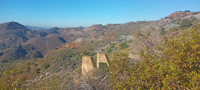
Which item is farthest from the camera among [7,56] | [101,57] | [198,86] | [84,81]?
[7,56]

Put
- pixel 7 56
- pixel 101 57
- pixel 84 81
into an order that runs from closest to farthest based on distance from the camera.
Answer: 1. pixel 84 81
2. pixel 101 57
3. pixel 7 56

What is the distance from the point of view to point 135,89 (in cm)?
322

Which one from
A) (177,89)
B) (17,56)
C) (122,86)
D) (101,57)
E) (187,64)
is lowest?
(17,56)

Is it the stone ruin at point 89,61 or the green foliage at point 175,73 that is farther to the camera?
the stone ruin at point 89,61

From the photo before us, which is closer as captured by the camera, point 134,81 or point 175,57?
point 175,57

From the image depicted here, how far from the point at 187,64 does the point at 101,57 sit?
25.4 feet

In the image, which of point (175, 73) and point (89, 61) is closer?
point (175, 73)

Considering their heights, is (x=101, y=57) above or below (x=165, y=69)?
below

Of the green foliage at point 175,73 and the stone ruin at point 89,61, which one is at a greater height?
the green foliage at point 175,73

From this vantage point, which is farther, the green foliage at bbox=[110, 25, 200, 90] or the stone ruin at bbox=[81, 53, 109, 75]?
the stone ruin at bbox=[81, 53, 109, 75]

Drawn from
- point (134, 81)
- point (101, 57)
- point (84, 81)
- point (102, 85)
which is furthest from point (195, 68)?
point (101, 57)

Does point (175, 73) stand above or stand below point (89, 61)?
above

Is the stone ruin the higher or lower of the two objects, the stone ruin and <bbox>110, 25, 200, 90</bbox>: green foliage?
the lower

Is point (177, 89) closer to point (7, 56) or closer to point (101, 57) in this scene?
point (101, 57)
